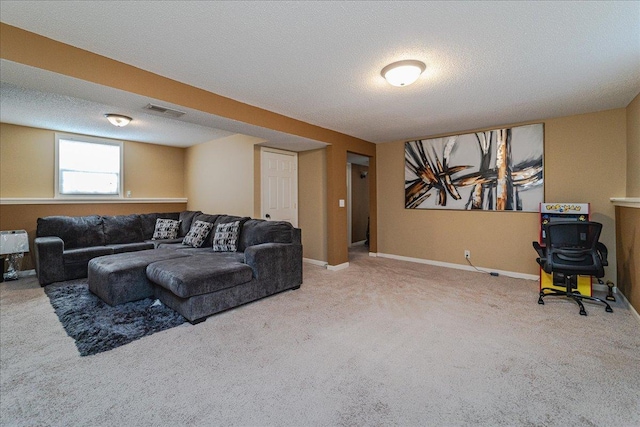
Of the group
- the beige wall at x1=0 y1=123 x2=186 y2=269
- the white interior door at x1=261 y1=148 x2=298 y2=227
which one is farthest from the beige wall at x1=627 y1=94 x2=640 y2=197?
the beige wall at x1=0 y1=123 x2=186 y2=269

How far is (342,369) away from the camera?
1934mm

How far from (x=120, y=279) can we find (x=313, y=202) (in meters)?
3.10

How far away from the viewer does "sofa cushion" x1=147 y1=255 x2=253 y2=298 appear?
2.63m

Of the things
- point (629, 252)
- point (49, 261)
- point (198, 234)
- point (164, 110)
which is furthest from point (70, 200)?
point (629, 252)

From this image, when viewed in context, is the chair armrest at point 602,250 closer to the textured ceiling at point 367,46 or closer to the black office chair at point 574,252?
the black office chair at point 574,252

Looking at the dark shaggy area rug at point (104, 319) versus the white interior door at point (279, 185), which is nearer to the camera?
the dark shaggy area rug at point (104, 319)

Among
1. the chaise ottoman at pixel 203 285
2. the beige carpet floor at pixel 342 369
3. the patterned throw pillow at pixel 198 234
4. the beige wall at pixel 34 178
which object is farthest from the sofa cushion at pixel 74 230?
the chaise ottoman at pixel 203 285

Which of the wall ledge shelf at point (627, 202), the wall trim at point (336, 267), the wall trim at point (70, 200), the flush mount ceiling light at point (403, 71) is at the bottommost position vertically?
the wall trim at point (336, 267)

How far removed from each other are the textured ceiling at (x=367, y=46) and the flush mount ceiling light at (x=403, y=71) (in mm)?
63

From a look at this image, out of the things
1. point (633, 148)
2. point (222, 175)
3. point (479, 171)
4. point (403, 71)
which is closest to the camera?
point (403, 71)

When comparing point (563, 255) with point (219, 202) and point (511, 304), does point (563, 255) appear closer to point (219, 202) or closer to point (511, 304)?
point (511, 304)

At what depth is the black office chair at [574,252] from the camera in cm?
287

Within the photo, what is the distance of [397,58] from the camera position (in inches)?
92.0

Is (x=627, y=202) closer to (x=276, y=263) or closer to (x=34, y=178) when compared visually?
(x=276, y=263)
